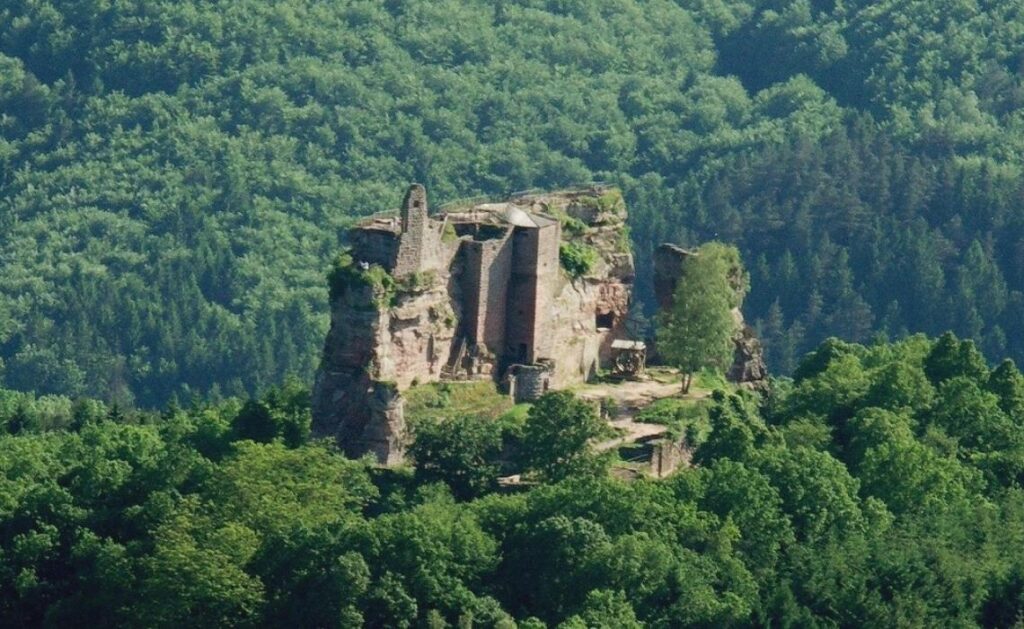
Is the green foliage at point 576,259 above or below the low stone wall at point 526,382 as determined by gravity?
above

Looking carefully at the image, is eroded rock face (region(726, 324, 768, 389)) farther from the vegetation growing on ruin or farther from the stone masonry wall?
the vegetation growing on ruin

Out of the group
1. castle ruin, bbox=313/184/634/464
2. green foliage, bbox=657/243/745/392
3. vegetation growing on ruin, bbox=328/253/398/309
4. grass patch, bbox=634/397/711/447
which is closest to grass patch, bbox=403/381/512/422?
castle ruin, bbox=313/184/634/464

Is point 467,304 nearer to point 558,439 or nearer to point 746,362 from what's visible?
point 558,439

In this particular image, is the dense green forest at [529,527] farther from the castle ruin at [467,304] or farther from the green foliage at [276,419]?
the castle ruin at [467,304]

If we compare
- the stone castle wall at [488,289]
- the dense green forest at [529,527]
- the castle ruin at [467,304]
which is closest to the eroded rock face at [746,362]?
the castle ruin at [467,304]

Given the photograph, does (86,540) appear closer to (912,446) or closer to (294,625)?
(294,625)

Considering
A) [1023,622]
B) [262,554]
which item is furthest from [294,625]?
[1023,622]

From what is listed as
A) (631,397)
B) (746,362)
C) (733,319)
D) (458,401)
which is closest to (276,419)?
(458,401)
